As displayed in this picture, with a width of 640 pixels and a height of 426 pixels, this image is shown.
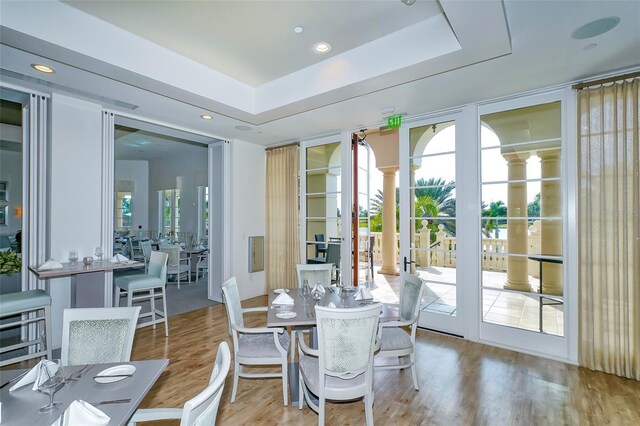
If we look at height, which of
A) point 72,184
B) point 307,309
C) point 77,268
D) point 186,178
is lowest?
point 307,309

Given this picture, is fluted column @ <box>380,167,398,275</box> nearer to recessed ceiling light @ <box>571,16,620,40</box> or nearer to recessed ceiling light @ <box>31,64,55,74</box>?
recessed ceiling light @ <box>571,16,620,40</box>

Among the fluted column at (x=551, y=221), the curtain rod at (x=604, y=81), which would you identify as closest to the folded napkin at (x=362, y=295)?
the fluted column at (x=551, y=221)

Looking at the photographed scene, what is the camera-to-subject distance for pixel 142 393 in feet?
4.39

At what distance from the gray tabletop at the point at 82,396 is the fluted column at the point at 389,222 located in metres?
7.00

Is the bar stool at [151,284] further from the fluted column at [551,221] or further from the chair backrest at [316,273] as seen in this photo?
the fluted column at [551,221]

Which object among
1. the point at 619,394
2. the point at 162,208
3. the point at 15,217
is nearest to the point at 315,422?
the point at 619,394

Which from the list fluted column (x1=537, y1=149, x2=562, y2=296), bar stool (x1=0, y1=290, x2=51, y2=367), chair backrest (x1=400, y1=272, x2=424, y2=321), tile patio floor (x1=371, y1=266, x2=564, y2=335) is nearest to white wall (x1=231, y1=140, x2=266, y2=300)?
bar stool (x1=0, y1=290, x2=51, y2=367)

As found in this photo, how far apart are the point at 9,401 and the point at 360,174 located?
4.81m

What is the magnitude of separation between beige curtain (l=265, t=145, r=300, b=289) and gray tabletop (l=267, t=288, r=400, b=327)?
248 centimetres

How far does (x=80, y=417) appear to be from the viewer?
3.59ft

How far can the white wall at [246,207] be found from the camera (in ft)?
18.4

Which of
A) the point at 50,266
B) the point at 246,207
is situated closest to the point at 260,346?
the point at 50,266

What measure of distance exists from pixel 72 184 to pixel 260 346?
3194mm

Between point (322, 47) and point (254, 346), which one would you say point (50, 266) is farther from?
point (322, 47)
